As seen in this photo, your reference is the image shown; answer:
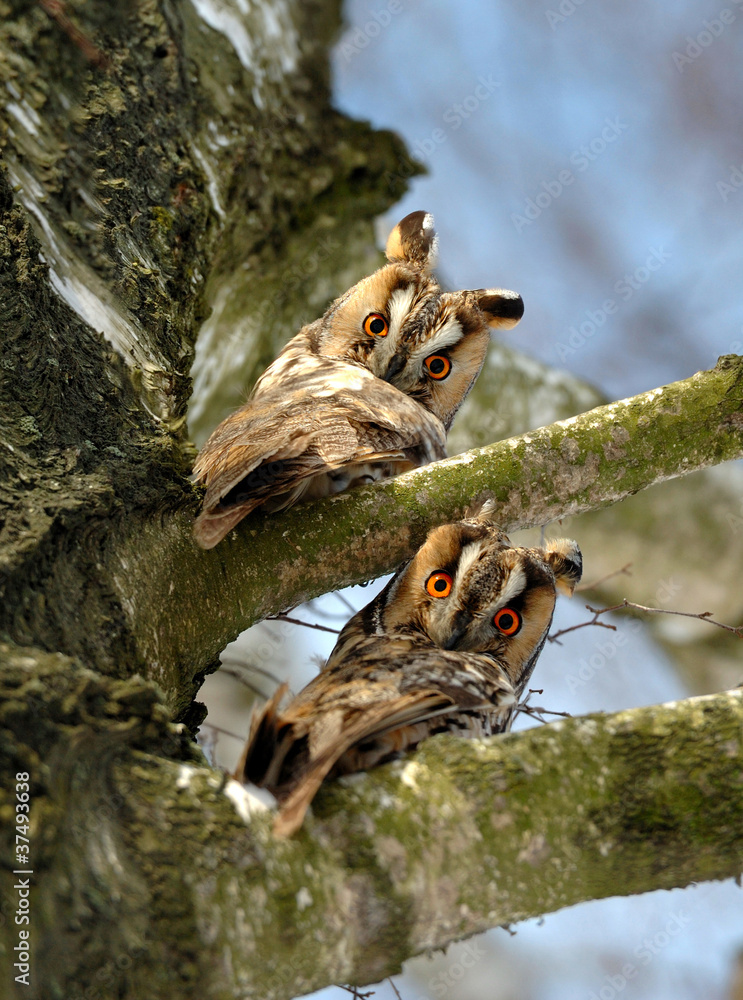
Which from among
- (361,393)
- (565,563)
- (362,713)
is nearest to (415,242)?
(361,393)

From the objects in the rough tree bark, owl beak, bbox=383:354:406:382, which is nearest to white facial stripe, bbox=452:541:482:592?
the rough tree bark

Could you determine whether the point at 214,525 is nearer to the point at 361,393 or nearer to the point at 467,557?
the point at 467,557

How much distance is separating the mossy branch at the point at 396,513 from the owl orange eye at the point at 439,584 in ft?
0.39

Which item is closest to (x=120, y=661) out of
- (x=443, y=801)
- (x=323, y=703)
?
(x=323, y=703)

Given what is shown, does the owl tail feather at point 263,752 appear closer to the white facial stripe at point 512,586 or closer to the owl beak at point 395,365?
the white facial stripe at point 512,586

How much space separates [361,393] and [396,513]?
0.54 meters

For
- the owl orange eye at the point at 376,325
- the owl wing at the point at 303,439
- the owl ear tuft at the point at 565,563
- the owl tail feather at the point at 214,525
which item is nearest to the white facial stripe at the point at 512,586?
the owl ear tuft at the point at 565,563

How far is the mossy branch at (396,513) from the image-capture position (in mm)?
1543

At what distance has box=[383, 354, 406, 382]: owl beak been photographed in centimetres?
261

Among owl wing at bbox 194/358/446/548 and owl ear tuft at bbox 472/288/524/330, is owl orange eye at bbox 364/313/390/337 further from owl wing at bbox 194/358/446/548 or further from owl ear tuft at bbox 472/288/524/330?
owl ear tuft at bbox 472/288/524/330

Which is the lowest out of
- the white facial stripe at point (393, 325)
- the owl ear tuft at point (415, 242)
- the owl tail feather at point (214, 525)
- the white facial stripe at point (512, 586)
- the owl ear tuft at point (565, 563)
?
the owl tail feather at point (214, 525)

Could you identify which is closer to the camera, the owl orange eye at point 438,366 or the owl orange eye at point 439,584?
the owl orange eye at point 439,584

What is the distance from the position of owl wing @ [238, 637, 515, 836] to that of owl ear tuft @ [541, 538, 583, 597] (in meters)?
0.50

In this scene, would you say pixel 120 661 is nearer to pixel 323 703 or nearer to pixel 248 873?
pixel 323 703
